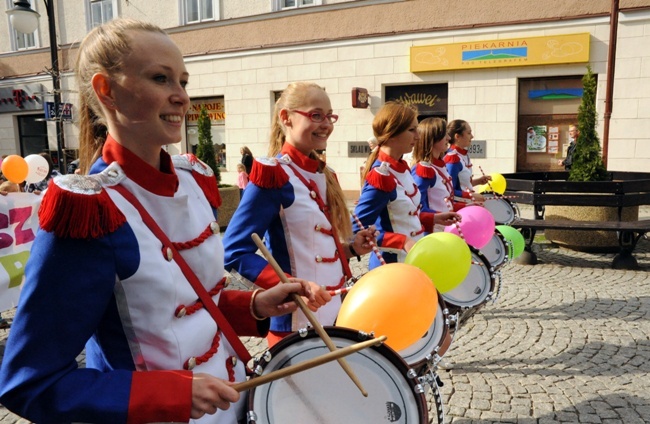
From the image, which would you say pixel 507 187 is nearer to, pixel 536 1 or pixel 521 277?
pixel 521 277

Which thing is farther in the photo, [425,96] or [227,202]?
[425,96]

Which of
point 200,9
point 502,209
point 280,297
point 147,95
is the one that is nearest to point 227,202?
point 502,209

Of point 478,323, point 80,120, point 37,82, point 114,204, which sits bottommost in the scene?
point 478,323

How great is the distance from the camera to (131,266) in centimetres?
123

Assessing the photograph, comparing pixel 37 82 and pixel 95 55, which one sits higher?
pixel 37 82

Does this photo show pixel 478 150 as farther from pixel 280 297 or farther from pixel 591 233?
pixel 280 297

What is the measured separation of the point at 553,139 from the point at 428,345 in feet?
40.2

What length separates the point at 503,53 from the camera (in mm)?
13031

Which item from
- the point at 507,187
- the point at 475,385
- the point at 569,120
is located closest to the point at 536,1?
the point at 569,120

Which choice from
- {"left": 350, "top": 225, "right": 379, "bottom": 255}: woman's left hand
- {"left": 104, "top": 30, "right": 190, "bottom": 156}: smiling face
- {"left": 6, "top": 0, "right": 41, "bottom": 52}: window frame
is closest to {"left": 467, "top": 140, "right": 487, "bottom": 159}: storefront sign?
{"left": 350, "top": 225, "right": 379, "bottom": 255}: woman's left hand

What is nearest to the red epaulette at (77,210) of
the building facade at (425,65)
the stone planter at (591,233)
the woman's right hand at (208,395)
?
the woman's right hand at (208,395)

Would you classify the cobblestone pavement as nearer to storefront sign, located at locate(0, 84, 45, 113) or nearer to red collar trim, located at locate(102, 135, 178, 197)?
red collar trim, located at locate(102, 135, 178, 197)

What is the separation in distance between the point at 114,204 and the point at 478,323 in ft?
15.3

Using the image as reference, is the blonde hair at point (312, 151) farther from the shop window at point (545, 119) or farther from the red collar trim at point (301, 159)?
the shop window at point (545, 119)
